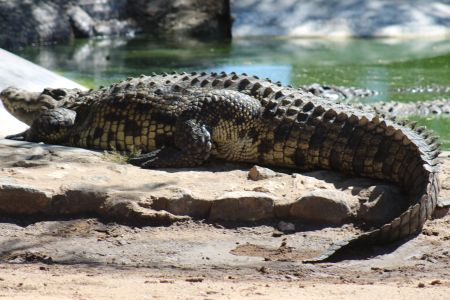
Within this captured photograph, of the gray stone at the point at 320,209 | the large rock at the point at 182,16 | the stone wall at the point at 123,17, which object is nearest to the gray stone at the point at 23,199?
the gray stone at the point at 320,209

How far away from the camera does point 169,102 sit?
6.87 meters

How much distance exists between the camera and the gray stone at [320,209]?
5.59 meters

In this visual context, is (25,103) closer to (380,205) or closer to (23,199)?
(23,199)

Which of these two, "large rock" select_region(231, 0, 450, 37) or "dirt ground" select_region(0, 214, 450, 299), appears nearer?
"dirt ground" select_region(0, 214, 450, 299)

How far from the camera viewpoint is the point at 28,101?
25.8ft

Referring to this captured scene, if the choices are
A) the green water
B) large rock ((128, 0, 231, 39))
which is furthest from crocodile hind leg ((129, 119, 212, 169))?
large rock ((128, 0, 231, 39))

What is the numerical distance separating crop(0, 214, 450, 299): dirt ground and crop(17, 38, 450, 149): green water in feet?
23.1

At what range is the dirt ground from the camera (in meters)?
4.29

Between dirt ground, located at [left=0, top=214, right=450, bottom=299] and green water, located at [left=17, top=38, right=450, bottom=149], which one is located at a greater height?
green water, located at [left=17, top=38, right=450, bottom=149]

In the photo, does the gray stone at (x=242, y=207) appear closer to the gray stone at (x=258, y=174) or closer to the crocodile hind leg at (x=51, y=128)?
the gray stone at (x=258, y=174)

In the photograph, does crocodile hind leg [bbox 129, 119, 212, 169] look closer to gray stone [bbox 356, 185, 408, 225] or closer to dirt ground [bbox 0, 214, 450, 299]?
dirt ground [bbox 0, 214, 450, 299]

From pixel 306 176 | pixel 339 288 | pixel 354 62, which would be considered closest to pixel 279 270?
pixel 339 288

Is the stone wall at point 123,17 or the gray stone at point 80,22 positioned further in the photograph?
the gray stone at point 80,22

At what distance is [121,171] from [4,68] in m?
4.05
